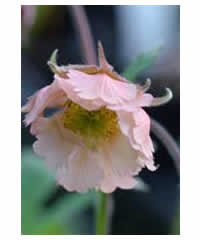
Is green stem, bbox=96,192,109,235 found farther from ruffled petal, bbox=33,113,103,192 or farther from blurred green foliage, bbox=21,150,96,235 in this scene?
blurred green foliage, bbox=21,150,96,235

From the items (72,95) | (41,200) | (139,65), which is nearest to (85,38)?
(139,65)

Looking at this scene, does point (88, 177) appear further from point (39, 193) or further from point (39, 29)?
point (39, 29)

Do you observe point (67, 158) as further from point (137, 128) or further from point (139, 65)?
point (139, 65)

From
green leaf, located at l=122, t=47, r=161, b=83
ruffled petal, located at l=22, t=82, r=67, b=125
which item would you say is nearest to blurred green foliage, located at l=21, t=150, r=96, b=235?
green leaf, located at l=122, t=47, r=161, b=83

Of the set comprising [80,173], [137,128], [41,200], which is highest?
[137,128]

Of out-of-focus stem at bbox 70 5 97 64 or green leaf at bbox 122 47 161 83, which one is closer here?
green leaf at bbox 122 47 161 83
